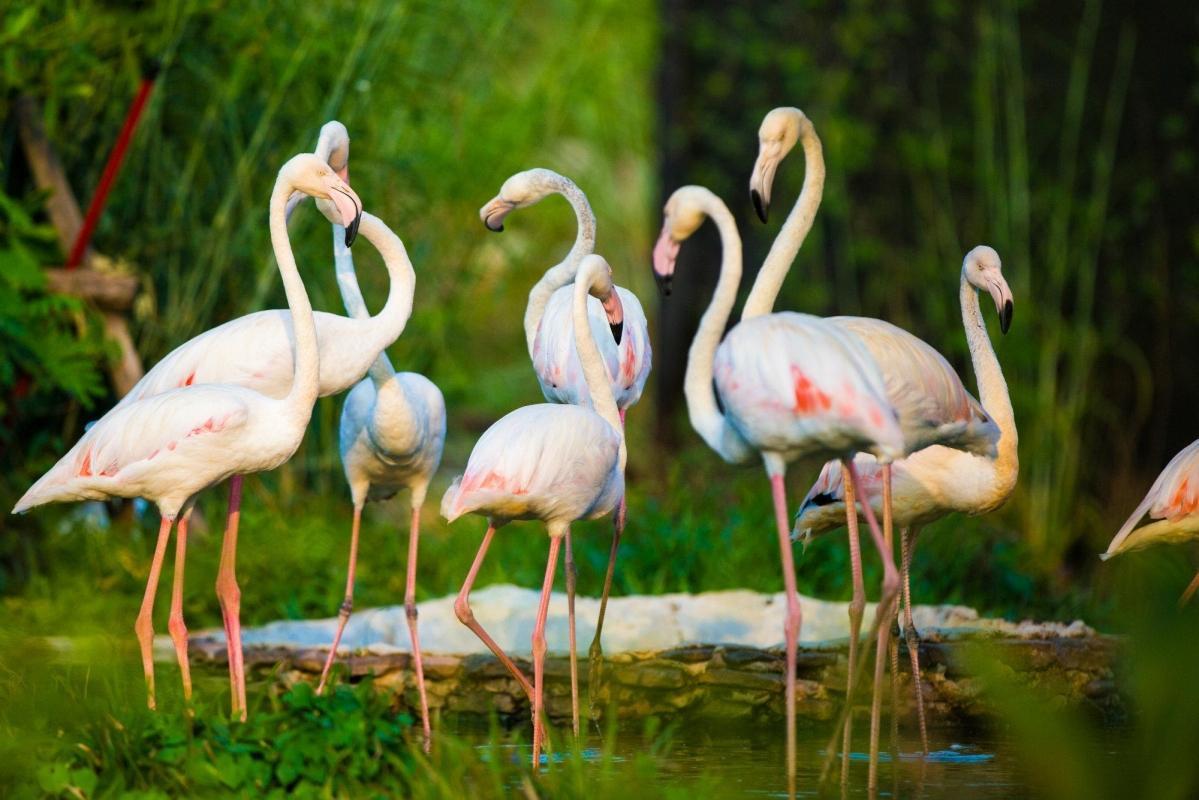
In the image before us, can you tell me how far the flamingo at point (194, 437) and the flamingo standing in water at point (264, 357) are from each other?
21 cm

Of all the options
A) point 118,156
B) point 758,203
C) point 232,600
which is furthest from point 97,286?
point 758,203

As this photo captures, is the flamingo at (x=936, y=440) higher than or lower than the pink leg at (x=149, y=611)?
higher

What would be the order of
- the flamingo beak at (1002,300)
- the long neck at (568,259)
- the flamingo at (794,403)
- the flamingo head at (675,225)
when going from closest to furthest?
the flamingo at (794,403)
the flamingo beak at (1002,300)
the flamingo head at (675,225)
the long neck at (568,259)

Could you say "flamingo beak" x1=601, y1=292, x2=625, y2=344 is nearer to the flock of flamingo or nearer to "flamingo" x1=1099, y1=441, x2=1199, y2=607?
the flock of flamingo

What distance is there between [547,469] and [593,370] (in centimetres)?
63

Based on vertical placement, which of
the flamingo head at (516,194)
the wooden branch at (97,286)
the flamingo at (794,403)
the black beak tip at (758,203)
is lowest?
the flamingo at (794,403)

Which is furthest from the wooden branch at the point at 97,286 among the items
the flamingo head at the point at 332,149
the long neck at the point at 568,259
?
the long neck at the point at 568,259

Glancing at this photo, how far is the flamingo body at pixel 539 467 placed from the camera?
4410mm

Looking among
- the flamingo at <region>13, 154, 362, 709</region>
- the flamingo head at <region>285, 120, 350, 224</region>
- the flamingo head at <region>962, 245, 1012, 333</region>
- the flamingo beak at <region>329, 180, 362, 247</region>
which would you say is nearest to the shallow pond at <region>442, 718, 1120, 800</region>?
the flamingo at <region>13, 154, 362, 709</region>

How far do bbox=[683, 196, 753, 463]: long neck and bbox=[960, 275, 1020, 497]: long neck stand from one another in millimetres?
925

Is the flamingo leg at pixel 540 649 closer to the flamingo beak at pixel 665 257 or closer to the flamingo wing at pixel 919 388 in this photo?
the flamingo beak at pixel 665 257

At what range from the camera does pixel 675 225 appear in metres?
4.85

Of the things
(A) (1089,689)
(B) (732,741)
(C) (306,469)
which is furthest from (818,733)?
(C) (306,469)

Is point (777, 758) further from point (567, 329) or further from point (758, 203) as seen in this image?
point (567, 329)
